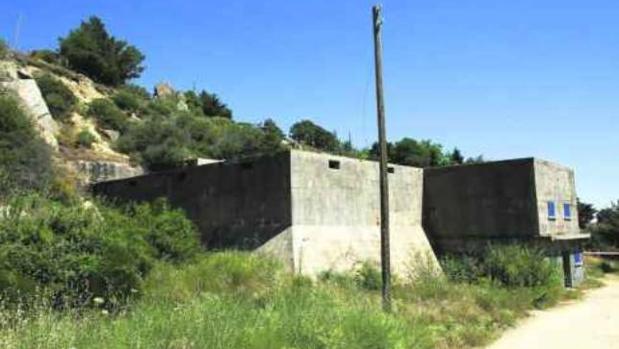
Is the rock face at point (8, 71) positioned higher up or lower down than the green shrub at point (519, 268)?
higher up

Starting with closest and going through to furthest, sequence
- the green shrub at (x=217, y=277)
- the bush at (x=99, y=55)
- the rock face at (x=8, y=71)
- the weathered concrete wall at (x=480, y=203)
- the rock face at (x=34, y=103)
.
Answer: the green shrub at (x=217, y=277) → the weathered concrete wall at (x=480, y=203) → the rock face at (x=34, y=103) → the rock face at (x=8, y=71) → the bush at (x=99, y=55)

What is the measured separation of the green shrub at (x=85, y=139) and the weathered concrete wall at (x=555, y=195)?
30587 millimetres

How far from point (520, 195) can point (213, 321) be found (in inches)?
780

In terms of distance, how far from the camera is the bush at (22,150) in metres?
30.6

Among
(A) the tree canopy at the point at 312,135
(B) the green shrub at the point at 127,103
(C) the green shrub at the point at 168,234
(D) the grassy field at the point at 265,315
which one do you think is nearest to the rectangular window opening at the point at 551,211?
(D) the grassy field at the point at 265,315

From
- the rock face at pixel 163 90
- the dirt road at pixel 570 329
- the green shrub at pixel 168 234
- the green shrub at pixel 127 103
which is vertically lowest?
the dirt road at pixel 570 329

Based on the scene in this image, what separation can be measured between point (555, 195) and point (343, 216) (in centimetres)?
1044

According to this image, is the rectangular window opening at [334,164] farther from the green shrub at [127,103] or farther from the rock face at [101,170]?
the green shrub at [127,103]

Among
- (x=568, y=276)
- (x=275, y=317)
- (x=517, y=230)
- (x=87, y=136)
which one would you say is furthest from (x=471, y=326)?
(x=87, y=136)

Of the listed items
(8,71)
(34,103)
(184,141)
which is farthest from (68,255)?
(184,141)

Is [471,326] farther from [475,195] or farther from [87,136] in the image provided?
[87,136]

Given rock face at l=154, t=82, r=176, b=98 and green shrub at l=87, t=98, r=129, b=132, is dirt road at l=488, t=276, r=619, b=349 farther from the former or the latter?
rock face at l=154, t=82, r=176, b=98

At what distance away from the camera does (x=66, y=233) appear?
545 inches

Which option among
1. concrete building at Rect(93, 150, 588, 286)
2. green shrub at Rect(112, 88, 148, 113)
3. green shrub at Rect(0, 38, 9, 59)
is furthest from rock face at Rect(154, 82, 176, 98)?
concrete building at Rect(93, 150, 588, 286)
